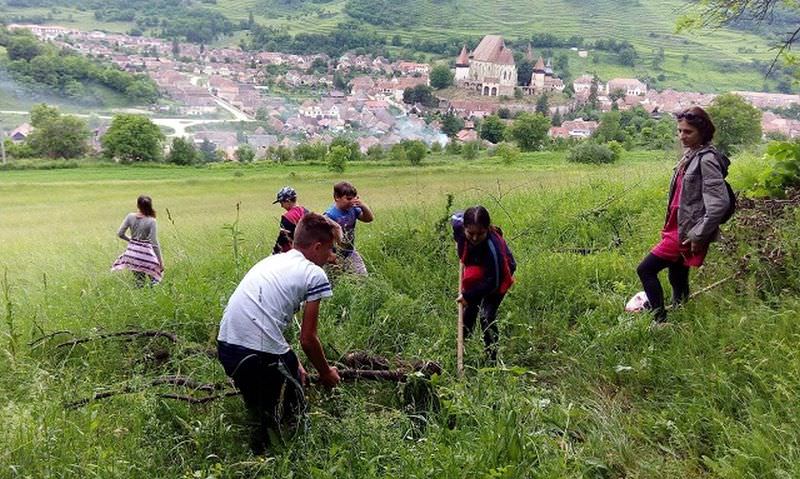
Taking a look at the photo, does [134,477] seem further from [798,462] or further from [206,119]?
[206,119]

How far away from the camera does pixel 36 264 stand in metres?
9.10

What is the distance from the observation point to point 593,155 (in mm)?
21219

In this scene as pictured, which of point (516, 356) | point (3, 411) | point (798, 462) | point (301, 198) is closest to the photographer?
point (798, 462)

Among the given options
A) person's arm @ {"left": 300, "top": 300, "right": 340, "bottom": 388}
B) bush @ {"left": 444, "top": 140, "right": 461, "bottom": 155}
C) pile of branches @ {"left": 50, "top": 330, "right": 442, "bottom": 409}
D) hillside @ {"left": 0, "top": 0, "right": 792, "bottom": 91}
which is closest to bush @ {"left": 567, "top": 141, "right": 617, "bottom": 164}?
bush @ {"left": 444, "top": 140, "right": 461, "bottom": 155}

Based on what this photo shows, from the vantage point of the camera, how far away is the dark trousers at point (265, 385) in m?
3.10

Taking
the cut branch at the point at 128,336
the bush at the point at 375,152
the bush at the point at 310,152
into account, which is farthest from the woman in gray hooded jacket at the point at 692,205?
the bush at the point at 310,152

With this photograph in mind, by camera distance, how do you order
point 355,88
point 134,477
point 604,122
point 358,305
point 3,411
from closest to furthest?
point 134,477 < point 3,411 < point 358,305 < point 604,122 < point 355,88

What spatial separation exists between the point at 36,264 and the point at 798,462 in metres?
9.84

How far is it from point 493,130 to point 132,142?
23.9 meters

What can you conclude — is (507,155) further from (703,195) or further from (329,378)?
(329,378)

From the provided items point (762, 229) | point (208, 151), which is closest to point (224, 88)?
point (208, 151)

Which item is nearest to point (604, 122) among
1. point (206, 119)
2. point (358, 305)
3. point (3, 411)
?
point (358, 305)

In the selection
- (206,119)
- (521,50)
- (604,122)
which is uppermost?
(521,50)

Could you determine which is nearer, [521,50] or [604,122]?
[604,122]
